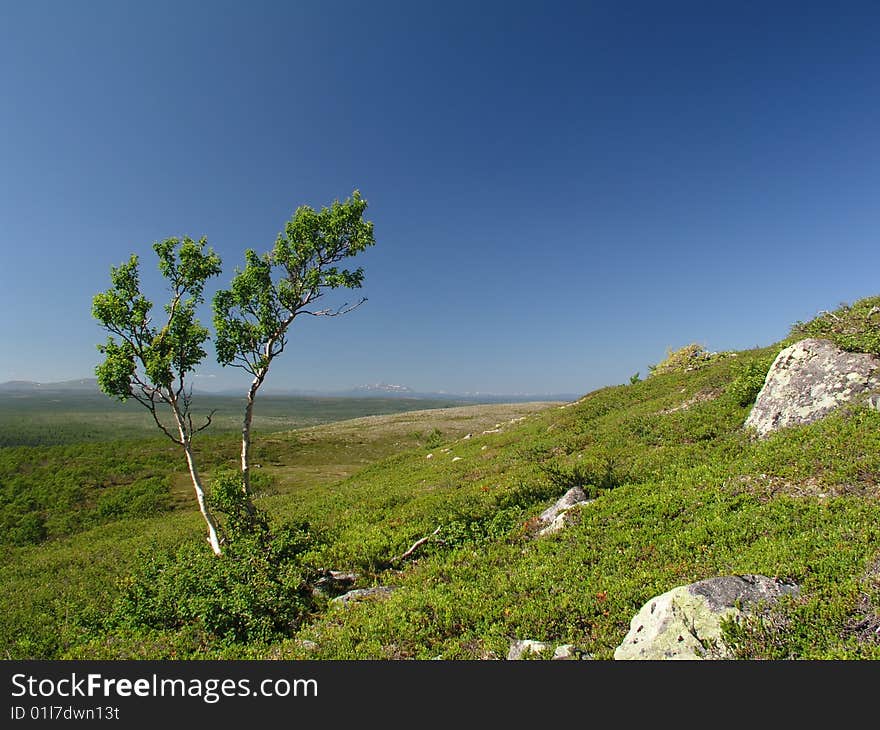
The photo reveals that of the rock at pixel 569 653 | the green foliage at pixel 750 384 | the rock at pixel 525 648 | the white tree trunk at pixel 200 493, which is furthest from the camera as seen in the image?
the green foliage at pixel 750 384

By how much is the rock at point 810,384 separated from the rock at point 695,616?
10435 millimetres

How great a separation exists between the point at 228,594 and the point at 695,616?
11.0m

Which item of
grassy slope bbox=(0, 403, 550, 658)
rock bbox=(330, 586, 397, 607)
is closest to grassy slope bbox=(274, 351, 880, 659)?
rock bbox=(330, 586, 397, 607)

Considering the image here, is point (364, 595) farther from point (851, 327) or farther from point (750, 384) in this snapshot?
point (851, 327)

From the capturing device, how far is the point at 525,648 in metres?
6.94

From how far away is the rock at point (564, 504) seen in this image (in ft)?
43.9

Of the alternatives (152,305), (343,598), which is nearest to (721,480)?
(343,598)

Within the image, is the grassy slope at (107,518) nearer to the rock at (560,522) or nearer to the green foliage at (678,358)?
the rock at (560,522)

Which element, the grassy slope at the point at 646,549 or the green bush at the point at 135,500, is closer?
the grassy slope at the point at 646,549

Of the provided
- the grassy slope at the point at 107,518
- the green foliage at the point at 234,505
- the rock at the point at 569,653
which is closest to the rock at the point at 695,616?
the rock at the point at 569,653

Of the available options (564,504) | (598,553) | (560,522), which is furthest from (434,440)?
(598,553)

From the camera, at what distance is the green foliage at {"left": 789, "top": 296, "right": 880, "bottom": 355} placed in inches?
578

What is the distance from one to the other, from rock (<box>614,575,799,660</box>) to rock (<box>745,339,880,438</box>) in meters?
10.4

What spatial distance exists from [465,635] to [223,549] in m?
9.89
